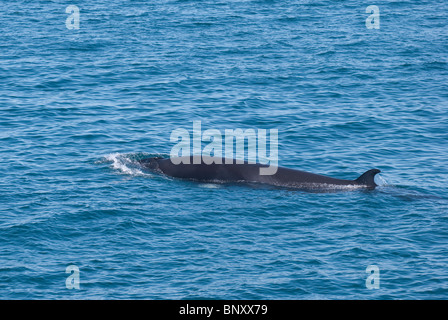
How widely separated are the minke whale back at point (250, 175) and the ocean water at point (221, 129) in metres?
0.65

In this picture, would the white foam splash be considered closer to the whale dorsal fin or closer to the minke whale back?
the minke whale back

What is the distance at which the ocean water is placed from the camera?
26234mm

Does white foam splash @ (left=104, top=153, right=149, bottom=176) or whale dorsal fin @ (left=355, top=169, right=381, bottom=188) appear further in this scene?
white foam splash @ (left=104, top=153, right=149, bottom=176)

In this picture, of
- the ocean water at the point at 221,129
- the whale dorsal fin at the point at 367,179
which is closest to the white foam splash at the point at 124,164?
the ocean water at the point at 221,129

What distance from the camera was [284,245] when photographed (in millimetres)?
27984

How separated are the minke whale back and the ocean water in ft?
2.14

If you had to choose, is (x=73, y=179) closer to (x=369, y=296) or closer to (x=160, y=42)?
(x=369, y=296)

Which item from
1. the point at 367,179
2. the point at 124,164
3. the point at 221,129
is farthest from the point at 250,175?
the point at 221,129

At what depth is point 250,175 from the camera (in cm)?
3375

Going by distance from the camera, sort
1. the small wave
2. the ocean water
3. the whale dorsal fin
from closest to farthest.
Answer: the ocean water < the whale dorsal fin < the small wave

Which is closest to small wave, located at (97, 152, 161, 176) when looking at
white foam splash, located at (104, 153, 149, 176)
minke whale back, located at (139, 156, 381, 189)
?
white foam splash, located at (104, 153, 149, 176)

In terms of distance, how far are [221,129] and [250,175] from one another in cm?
833

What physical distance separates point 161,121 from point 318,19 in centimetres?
2566

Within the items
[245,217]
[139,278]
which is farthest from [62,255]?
[245,217]
